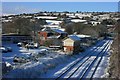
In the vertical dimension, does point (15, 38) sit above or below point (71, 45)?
above

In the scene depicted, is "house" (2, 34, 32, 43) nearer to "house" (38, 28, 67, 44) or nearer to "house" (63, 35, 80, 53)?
"house" (38, 28, 67, 44)

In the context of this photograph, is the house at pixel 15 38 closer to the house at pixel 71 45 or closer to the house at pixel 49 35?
the house at pixel 49 35

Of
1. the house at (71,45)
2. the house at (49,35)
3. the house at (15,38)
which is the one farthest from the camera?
the house at (49,35)

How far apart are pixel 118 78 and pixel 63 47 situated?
1520 cm

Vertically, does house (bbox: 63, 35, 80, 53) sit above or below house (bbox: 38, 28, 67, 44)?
below

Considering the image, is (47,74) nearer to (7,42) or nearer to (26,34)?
(7,42)

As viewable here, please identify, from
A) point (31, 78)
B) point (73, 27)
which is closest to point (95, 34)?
point (73, 27)

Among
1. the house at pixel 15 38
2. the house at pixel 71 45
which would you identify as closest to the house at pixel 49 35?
the house at pixel 15 38

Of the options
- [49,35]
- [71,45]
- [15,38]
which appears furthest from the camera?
[49,35]

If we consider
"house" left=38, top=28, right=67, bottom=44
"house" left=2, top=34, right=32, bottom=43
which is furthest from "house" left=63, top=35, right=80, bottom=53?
"house" left=2, top=34, right=32, bottom=43

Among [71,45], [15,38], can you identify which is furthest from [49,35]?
[71,45]

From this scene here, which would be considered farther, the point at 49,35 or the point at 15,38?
the point at 49,35

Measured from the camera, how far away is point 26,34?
33.3m

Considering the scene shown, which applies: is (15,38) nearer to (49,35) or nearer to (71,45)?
(49,35)
